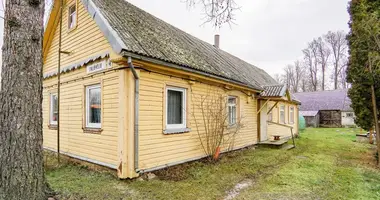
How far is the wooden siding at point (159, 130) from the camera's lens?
6.02 metres

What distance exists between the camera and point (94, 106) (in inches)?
274

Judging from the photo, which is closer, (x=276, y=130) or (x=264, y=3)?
(x=264, y=3)

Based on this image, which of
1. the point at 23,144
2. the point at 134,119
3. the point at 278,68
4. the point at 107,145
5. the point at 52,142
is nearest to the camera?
the point at 23,144

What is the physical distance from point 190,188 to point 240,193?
1.13 metres

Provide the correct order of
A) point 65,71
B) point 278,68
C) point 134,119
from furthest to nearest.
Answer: point 278,68, point 65,71, point 134,119

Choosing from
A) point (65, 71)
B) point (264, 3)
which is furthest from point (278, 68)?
point (65, 71)

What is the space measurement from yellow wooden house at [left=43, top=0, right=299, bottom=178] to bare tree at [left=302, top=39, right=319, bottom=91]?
4192 centimetres

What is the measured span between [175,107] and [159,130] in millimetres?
1057

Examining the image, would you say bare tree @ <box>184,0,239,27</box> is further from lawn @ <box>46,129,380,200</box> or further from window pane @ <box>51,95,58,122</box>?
window pane @ <box>51,95,58,122</box>

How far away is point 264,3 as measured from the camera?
28.2 feet

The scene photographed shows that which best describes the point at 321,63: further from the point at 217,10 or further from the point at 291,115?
the point at 217,10

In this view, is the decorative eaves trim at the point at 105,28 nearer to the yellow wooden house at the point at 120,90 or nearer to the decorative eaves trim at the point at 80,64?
the yellow wooden house at the point at 120,90

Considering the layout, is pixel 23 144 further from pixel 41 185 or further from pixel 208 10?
pixel 208 10

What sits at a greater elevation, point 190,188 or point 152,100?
point 152,100
